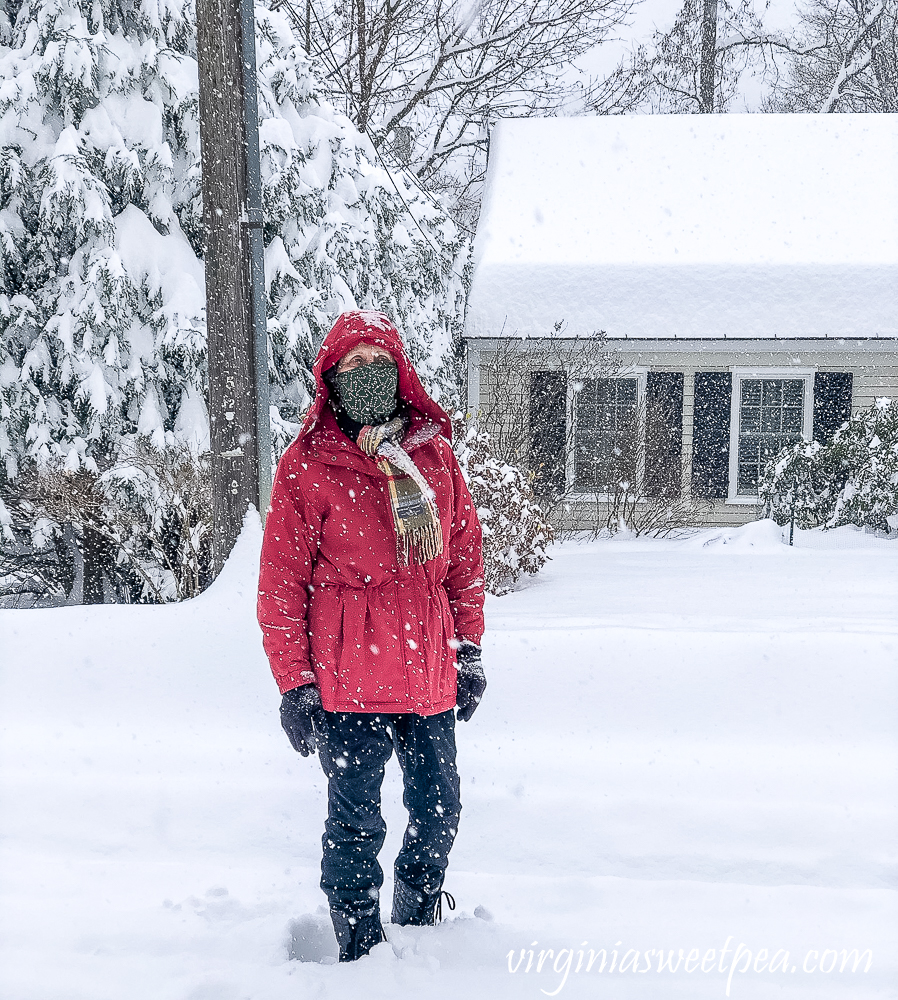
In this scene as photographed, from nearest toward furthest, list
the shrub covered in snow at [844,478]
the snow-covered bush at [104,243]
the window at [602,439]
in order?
the snow-covered bush at [104,243] < the shrub covered in snow at [844,478] < the window at [602,439]

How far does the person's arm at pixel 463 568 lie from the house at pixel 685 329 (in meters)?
7.67

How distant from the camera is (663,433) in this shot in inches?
446

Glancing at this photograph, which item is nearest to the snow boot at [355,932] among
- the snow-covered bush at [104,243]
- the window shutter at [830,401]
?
the snow-covered bush at [104,243]

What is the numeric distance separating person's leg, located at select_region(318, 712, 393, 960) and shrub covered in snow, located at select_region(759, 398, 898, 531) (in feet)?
26.2

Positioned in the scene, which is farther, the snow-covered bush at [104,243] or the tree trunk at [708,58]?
the tree trunk at [708,58]

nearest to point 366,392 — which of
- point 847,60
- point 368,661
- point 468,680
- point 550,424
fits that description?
point 368,661

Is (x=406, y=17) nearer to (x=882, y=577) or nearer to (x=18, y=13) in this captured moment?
(x=18, y=13)

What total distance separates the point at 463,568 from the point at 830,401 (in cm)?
1055

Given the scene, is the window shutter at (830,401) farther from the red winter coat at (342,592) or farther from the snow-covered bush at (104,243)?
the red winter coat at (342,592)

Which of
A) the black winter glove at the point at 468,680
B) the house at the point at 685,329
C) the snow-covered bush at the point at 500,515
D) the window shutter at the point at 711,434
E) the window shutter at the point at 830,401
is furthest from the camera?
the window shutter at the point at 711,434

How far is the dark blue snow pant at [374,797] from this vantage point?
223 cm

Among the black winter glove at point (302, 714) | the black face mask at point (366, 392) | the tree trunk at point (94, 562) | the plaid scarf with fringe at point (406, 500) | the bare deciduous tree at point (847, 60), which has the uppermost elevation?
the bare deciduous tree at point (847, 60)

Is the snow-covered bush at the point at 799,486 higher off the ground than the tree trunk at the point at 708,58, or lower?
lower

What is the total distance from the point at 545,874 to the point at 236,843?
1072 mm
